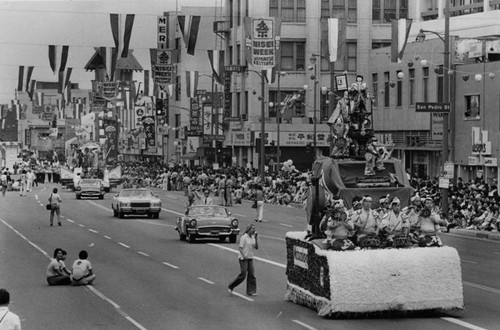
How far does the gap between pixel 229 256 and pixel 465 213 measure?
14.2 m

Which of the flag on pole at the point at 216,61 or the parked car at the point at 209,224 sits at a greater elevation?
the flag on pole at the point at 216,61

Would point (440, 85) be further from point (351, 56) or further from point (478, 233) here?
point (351, 56)

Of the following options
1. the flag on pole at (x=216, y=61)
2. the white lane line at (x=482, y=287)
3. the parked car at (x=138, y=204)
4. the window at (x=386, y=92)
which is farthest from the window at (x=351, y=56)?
the white lane line at (x=482, y=287)

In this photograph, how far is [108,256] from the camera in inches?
1318

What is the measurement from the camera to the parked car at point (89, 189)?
240 feet

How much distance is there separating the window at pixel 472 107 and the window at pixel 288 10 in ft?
121

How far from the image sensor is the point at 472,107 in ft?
203

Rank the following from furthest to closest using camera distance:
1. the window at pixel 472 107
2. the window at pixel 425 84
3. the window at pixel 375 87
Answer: the window at pixel 375 87, the window at pixel 425 84, the window at pixel 472 107

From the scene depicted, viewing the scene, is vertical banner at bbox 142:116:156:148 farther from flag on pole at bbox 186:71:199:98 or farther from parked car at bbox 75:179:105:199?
parked car at bbox 75:179:105:199

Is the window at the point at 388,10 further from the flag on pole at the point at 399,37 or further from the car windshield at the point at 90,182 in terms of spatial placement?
the flag on pole at the point at 399,37

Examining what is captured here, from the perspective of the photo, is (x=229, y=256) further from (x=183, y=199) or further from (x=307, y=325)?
(x=183, y=199)

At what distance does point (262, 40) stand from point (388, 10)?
112 ft

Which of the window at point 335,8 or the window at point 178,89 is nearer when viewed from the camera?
the window at point 335,8

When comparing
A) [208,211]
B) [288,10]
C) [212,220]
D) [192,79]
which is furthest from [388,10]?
[212,220]
